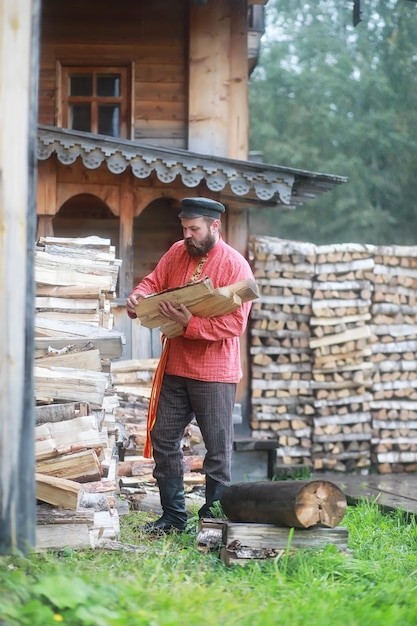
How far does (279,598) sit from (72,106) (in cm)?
829

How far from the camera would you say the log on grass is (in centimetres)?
492

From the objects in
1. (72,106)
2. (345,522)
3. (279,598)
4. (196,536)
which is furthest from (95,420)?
(72,106)

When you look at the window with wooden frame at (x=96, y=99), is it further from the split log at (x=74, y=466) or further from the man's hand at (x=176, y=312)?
the split log at (x=74, y=466)

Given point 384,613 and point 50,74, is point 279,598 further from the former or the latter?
point 50,74

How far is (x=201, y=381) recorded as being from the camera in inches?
239

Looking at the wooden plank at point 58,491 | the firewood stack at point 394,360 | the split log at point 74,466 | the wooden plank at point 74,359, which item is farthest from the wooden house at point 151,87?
the wooden plank at point 58,491

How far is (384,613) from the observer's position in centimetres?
419

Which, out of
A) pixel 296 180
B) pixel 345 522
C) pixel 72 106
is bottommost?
pixel 345 522

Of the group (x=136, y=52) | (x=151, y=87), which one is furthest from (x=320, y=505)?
(x=136, y=52)

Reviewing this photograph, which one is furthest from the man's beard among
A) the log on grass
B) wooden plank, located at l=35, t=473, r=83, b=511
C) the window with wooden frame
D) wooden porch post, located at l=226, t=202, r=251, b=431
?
the window with wooden frame

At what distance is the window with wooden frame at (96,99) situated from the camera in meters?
11.2

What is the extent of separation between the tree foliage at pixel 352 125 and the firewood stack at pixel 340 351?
13446 millimetres

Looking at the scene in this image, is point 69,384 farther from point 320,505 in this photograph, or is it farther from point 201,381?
point 320,505

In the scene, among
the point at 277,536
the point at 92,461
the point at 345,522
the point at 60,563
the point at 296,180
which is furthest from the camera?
the point at 296,180
